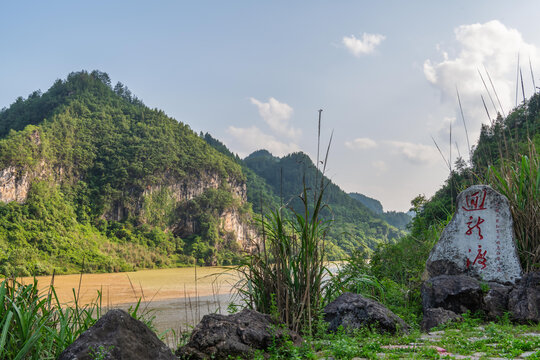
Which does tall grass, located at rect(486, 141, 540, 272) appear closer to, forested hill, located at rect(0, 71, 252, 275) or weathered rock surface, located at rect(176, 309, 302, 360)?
weathered rock surface, located at rect(176, 309, 302, 360)

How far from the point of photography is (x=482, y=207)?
3637 millimetres

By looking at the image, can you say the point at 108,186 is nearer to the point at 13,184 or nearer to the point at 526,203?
the point at 13,184

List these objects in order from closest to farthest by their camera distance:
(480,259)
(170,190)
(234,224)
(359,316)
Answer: (359,316) → (480,259) → (170,190) → (234,224)

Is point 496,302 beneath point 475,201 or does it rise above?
beneath

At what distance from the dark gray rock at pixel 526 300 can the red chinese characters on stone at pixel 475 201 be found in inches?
32.0

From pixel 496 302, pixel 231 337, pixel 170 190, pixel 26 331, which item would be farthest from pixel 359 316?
pixel 170 190

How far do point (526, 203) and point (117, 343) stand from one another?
11.3 feet

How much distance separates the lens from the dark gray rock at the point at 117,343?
4.92ft

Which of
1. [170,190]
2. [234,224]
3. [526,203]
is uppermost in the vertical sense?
[170,190]

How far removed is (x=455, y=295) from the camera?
311 centimetres

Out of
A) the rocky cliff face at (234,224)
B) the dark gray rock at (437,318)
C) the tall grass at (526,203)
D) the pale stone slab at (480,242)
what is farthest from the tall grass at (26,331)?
the rocky cliff face at (234,224)

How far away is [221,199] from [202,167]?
4947 mm

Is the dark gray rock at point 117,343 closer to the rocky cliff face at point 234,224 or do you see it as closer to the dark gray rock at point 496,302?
the dark gray rock at point 496,302

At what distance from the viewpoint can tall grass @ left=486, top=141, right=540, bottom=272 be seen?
3.36m
